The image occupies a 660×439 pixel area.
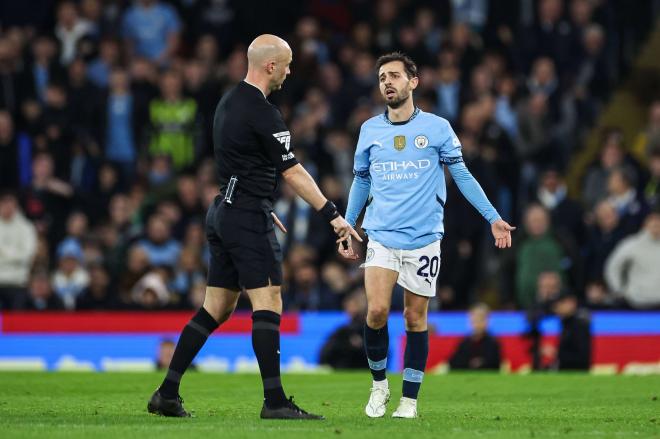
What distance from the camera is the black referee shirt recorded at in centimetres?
973

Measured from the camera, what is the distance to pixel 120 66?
22109 mm

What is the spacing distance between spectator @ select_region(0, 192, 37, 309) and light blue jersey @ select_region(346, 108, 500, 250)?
987 cm

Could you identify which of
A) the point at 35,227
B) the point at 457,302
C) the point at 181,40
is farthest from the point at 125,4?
the point at 457,302

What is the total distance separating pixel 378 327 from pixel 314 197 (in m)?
1.19

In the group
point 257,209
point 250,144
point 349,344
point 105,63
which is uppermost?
point 105,63

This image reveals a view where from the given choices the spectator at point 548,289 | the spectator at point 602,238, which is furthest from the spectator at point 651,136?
the spectator at point 548,289

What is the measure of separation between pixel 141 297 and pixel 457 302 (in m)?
4.31

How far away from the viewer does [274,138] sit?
9.70 meters

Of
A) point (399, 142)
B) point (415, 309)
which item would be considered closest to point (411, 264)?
point (415, 309)

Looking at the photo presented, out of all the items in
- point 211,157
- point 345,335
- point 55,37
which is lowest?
point 345,335

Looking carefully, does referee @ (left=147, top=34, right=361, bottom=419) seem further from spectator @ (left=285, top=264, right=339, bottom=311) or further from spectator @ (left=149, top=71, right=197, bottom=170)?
spectator @ (left=149, top=71, right=197, bottom=170)

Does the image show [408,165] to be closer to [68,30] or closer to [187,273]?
[187,273]

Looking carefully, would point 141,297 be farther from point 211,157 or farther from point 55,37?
point 55,37

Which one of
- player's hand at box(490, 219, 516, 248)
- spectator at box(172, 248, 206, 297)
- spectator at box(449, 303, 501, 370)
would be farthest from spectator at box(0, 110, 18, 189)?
player's hand at box(490, 219, 516, 248)
